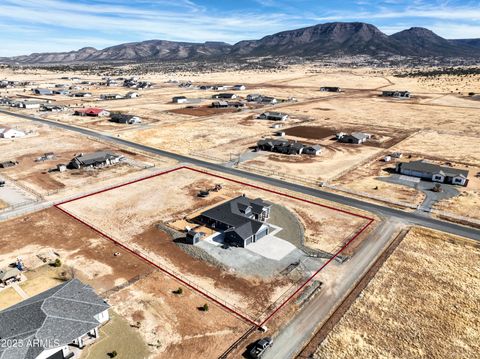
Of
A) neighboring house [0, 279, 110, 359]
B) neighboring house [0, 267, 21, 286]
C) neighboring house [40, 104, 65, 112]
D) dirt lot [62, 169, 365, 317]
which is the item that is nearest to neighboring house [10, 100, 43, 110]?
neighboring house [40, 104, 65, 112]

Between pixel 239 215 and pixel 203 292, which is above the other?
pixel 239 215

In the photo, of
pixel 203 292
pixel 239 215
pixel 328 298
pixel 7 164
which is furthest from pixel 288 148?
pixel 7 164

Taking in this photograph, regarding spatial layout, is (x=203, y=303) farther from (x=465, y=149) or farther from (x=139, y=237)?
(x=465, y=149)

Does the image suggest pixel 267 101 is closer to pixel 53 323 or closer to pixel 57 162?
pixel 57 162

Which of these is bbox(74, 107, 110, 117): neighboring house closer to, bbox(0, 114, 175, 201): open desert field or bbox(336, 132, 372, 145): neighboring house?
bbox(0, 114, 175, 201): open desert field

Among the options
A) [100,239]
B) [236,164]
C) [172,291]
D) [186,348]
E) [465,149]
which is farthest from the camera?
[465,149]

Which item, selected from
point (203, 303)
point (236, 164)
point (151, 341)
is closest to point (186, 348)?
point (151, 341)

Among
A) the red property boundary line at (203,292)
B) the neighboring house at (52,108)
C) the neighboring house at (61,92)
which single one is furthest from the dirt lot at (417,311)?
the neighboring house at (61,92)

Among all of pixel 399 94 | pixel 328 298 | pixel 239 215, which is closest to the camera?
pixel 328 298
